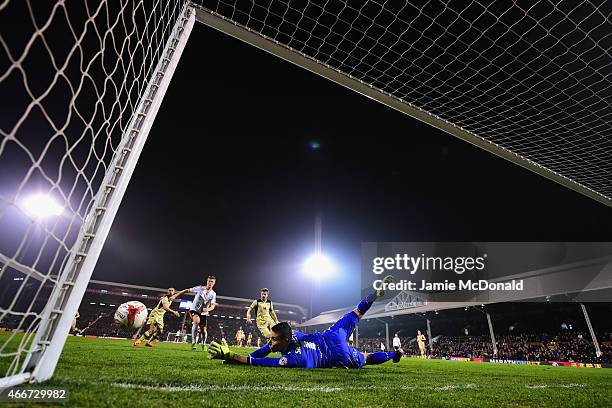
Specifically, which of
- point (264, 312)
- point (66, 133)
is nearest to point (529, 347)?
point (264, 312)

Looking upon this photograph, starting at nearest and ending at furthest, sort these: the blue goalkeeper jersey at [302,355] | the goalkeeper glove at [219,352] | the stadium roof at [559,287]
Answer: the goalkeeper glove at [219,352]
the blue goalkeeper jersey at [302,355]
the stadium roof at [559,287]

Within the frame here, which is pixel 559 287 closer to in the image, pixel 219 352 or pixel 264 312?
pixel 264 312

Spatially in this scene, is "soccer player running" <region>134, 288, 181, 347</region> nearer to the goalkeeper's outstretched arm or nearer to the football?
the football

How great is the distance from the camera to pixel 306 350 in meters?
4.56

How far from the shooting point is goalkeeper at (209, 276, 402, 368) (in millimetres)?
4312

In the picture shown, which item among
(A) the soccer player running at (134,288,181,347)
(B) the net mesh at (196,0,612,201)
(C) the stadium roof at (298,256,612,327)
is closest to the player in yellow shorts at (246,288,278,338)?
(A) the soccer player running at (134,288,181,347)

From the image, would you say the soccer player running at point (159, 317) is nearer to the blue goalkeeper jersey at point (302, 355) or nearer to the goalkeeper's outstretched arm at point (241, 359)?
the goalkeeper's outstretched arm at point (241, 359)

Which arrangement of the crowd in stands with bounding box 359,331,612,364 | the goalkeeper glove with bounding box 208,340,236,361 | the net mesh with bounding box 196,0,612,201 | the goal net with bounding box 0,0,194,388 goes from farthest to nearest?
the crowd in stands with bounding box 359,331,612,364, the goalkeeper glove with bounding box 208,340,236,361, the net mesh with bounding box 196,0,612,201, the goal net with bounding box 0,0,194,388

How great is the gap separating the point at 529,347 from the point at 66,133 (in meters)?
29.8

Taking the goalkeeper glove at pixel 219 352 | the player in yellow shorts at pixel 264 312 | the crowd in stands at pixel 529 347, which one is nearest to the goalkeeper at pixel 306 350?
the goalkeeper glove at pixel 219 352

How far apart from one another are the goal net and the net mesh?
1459 mm

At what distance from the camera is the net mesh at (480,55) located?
12.7ft

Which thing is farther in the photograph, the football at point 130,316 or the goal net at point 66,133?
the football at point 130,316

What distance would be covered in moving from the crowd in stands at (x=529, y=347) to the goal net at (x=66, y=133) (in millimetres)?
24144
